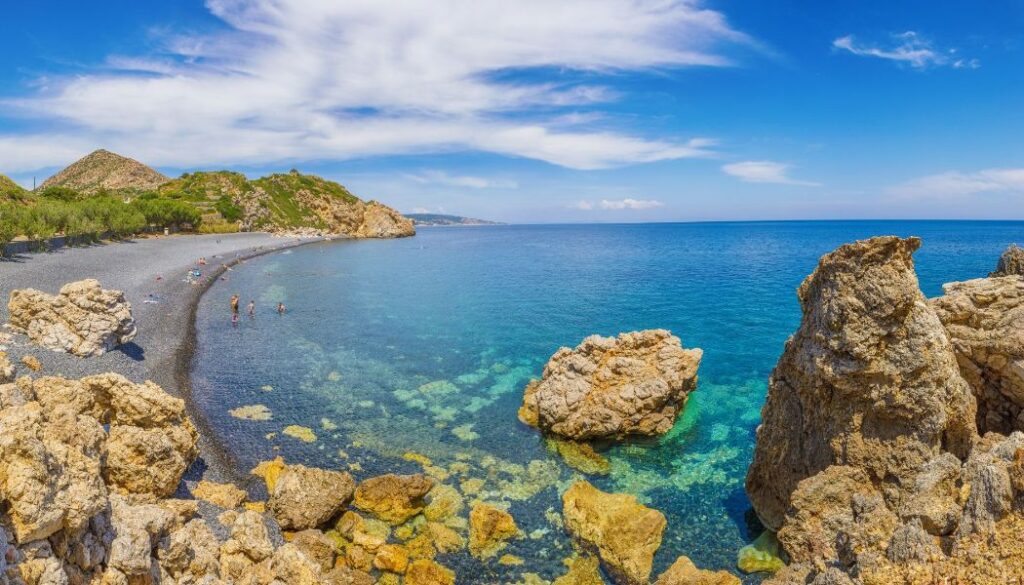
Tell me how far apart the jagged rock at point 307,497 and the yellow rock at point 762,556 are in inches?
554

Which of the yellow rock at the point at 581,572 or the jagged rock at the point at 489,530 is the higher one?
the jagged rock at the point at 489,530

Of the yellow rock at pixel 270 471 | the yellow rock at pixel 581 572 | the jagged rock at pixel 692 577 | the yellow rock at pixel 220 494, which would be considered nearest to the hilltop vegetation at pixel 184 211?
the yellow rock at pixel 270 471

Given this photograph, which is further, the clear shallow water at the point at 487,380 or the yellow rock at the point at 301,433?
the yellow rock at the point at 301,433

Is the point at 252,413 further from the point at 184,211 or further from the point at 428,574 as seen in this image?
the point at 184,211

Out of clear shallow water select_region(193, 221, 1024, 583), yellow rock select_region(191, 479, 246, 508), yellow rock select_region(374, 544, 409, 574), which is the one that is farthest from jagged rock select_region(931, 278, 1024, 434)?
yellow rock select_region(191, 479, 246, 508)

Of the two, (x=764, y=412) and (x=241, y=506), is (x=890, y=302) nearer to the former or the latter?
(x=764, y=412)

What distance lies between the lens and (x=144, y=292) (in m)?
50.2

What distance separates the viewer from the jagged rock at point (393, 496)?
19.0 m

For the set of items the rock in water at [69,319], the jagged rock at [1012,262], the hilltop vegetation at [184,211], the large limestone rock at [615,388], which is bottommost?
the large limestone rock at [615,388]

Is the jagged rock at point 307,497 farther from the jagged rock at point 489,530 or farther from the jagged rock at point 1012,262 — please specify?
the jagged rock at point 1012,262

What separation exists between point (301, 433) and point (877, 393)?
23960mm

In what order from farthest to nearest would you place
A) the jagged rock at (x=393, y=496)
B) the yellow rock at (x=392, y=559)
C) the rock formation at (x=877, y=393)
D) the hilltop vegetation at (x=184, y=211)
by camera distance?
the hilltop vegetation at (x=184, y=211), the jagged rock at (x=393, y=496), the yellow rock at (x=392, y=559), the rock formation at (x=877, y=393)

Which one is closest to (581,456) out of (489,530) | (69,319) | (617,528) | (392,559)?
(617,528)

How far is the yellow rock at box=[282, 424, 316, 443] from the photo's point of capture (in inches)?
977
